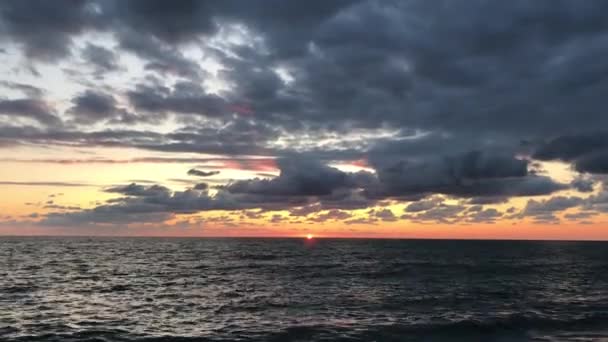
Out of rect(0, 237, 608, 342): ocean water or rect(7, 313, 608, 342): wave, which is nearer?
rect(7, 313, 608, 342): wave

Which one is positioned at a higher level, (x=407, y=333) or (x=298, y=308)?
(x=407, y=333)

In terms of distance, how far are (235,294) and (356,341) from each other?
26058mm

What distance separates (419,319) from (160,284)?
125 feet

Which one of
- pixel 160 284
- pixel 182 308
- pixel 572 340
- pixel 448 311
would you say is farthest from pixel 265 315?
pixel 160 284

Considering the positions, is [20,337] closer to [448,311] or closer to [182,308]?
[182,308]

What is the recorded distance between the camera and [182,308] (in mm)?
45625

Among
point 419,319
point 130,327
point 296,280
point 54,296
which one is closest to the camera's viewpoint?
point 130,327

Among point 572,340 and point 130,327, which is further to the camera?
point 130,327

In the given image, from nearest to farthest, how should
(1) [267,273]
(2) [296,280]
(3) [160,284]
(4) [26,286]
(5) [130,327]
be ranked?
(5) [130,327] < (4) [26,286] < (3) [160,284] < (2) [296,280] < (1) [267,273]

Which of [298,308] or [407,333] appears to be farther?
[298,308]

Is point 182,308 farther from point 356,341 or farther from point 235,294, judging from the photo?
point 356,341

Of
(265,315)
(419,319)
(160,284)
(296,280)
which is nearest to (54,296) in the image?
(160,284)

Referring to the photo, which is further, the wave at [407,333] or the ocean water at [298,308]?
the ocean water at [298,308]

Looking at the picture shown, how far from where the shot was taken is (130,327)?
123ft
